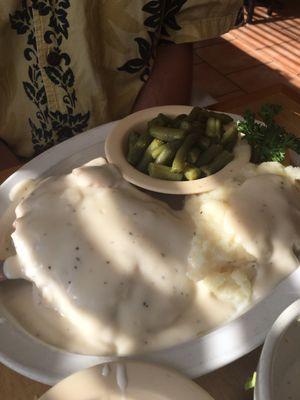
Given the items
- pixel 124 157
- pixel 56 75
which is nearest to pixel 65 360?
pixel 124 157

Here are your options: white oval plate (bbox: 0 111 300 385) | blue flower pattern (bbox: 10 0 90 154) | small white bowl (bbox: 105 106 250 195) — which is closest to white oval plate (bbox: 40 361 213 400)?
white oval plate (bbox: 0 111 300 385)

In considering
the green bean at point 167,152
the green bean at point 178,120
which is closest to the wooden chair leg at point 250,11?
the green bean at point 178,120

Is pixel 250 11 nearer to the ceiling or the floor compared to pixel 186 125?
nearer to the floor

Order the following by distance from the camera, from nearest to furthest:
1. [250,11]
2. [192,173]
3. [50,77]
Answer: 1. [192,173]
2. [50,77]
3. [250,11]

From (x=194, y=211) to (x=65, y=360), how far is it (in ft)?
1.15

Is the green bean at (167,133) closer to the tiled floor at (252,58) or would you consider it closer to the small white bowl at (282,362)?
the small white bowl at (282,362)

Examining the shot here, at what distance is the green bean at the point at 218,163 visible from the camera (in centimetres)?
99


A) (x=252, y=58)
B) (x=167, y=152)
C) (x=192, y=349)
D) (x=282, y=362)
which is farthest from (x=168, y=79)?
(x=252, y=58)

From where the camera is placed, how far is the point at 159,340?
73 centimetres

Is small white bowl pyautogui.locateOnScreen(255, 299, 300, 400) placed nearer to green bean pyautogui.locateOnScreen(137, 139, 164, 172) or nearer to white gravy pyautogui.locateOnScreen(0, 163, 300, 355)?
white gravy pyautogui.locateOnScreen(0, 163, 300, 355)

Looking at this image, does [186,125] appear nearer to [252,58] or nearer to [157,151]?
[157,151]

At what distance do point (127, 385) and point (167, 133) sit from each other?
57 cm

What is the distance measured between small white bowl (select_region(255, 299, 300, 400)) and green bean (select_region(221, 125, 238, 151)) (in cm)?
51

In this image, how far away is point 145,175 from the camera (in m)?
0.99
